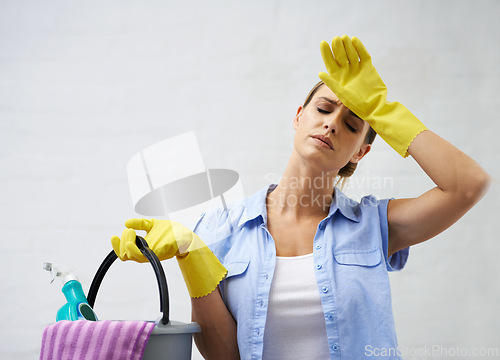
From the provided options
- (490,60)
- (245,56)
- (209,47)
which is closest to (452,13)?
(490,60)

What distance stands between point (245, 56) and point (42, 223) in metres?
0.94

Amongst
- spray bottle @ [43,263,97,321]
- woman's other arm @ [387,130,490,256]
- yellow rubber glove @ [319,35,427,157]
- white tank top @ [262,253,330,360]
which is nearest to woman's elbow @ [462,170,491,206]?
woman's other arm @ [387,130,490,256]

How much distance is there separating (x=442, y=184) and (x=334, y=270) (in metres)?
0.29

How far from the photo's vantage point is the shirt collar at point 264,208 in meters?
1.12

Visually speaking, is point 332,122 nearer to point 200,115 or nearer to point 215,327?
point 215,327

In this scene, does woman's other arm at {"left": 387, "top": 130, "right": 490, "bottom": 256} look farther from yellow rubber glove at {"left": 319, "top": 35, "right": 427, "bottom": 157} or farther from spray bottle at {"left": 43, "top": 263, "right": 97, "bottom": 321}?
spray bottle at {"left": 43, "top": 263, "right": 97, "bottom": 321}

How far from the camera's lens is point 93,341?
0.74 m

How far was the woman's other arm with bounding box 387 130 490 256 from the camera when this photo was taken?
959mm

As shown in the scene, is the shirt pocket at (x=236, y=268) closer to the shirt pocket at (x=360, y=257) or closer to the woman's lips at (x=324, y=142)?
the shirt pocket at (x=360, y=257)

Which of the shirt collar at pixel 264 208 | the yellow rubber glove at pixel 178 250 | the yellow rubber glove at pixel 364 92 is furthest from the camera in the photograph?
the shirt collar at pixel 264 208

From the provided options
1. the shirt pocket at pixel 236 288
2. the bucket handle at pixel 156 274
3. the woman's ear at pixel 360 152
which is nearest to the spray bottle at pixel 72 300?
the bucket handle at pixel 156 274

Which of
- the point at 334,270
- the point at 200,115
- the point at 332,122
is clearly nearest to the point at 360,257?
the point at 334,270

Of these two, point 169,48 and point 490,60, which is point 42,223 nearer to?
point 169,48

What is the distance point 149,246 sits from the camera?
0.93 metres
